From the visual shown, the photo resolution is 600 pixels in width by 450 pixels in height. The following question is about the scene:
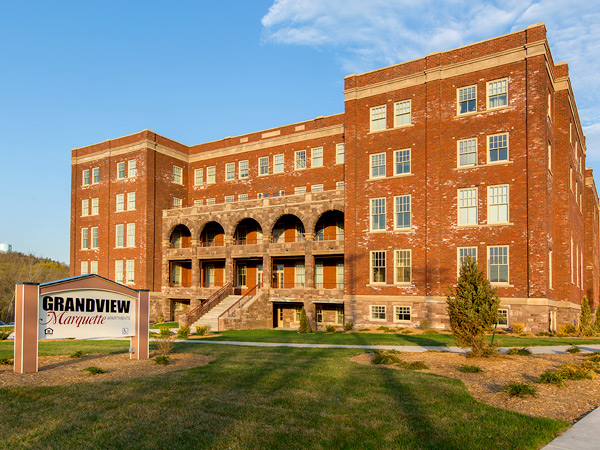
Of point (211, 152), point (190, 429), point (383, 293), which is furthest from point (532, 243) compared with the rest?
point (211, 152)

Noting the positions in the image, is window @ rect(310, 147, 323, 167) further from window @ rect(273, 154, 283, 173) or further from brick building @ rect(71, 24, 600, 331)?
window @ rect(273, 154, 283, 173)

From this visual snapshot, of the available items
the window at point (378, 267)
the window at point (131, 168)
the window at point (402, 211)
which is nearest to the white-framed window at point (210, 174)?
the window at point (131, 168)

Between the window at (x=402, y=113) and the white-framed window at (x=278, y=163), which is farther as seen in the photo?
the white-framed window at (x=278, y=163)

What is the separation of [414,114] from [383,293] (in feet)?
39.6

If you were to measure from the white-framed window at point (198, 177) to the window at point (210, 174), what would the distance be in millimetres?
705

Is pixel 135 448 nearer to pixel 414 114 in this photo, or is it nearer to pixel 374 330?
pixel 374 330

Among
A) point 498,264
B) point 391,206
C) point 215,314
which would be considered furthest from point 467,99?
point 215,314

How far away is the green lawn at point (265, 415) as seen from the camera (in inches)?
297

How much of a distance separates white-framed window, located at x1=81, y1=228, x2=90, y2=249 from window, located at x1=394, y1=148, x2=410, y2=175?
33.6 meters

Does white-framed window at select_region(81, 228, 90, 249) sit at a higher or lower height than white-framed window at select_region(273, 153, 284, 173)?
lower

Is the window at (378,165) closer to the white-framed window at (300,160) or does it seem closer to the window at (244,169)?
the white-framed window at (300,160)

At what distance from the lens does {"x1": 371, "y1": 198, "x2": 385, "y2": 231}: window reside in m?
32.6

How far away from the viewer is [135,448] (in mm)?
7309

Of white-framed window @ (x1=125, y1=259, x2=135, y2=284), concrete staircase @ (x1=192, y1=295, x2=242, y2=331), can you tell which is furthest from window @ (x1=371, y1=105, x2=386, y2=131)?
white-framed window @ (x1=125, y1=259, x2=135, y2=284)
